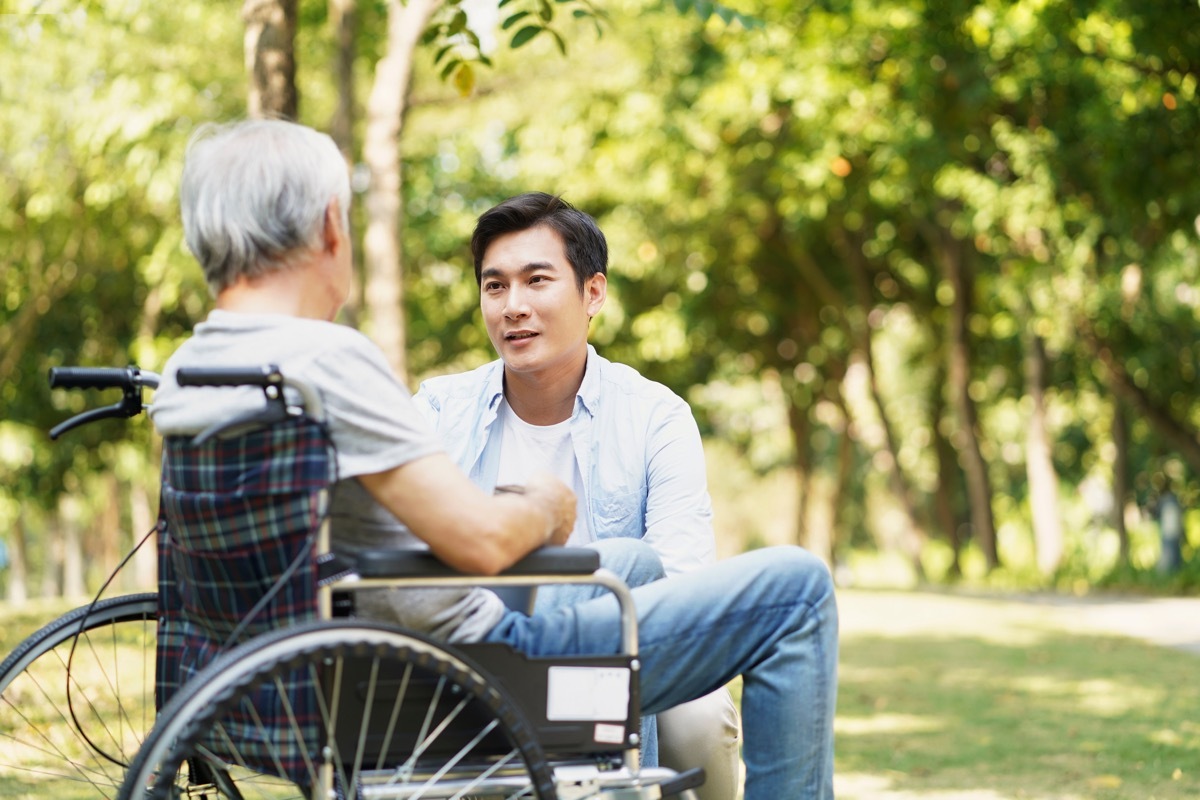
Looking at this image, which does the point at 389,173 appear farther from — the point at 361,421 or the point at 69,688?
the point at 361,421

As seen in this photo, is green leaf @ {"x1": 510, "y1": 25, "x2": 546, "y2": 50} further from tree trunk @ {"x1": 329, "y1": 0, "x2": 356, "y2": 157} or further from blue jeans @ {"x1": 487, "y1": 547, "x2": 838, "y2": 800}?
tree trunk @ {"x1": 329, "y1": 0, "x2": 356, "y2": 157}

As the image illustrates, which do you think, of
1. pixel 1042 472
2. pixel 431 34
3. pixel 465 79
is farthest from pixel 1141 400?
pixel 465 79

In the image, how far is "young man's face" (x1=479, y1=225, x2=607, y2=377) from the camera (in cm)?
362

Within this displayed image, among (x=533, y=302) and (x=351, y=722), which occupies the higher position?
(x=533, y=302)

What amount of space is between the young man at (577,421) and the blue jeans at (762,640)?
0.69m

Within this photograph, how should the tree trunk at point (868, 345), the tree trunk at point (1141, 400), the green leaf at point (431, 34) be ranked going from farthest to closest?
the tree trunk at point (868, 345)
the tree trunk at point (1141, 400)
the green leaf at point (431, 34)

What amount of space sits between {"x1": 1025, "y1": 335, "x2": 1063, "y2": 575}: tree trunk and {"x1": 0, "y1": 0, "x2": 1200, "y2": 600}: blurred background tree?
0.04m

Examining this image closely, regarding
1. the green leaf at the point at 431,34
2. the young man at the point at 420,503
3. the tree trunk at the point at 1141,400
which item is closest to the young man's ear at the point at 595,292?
the young man at the point at 420,503

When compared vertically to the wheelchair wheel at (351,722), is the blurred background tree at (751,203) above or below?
above

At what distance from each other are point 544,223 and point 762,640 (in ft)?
4.26

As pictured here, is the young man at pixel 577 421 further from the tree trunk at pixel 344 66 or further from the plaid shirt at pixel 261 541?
the tree trunk at pixel 344 66

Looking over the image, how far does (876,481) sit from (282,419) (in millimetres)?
39053

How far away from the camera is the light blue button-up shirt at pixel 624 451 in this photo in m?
3.51

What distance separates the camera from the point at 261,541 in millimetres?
2414
